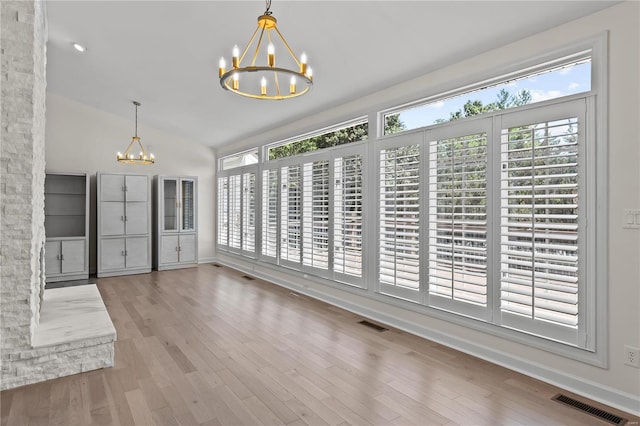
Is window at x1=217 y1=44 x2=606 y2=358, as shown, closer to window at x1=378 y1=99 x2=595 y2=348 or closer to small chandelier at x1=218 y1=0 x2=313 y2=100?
window at x1=378 y1=99 x2=595 y2=348

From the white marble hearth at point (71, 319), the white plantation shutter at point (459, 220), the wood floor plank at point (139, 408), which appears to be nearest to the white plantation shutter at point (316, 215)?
the white plantation shutter at point (459, 220)

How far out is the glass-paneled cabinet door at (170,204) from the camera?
24.6ft

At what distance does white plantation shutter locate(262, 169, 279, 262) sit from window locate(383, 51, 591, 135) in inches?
104

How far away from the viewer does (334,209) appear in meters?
4.93

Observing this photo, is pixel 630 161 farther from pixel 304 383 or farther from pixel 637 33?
pixel 304 383

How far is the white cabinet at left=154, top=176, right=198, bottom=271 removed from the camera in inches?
293

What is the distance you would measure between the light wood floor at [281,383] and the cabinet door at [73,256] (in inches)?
122

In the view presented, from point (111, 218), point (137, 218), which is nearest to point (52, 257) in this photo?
point (111, 218)

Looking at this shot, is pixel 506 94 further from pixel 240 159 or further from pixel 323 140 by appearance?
pixel 240 159

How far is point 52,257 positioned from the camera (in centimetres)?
638

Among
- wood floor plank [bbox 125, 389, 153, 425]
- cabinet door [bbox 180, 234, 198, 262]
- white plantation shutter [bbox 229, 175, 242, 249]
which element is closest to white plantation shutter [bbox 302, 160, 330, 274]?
white plantation shutter [bbox 229, 175, 242, 249]

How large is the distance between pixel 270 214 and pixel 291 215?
2.30ft

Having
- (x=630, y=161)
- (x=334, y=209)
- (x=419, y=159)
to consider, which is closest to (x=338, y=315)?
(x=334, y=209)

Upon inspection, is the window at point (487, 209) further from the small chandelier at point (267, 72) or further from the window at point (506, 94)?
the small chandelier at point (267, 72)
